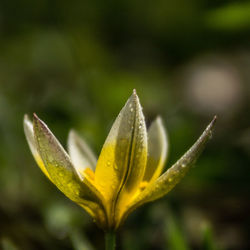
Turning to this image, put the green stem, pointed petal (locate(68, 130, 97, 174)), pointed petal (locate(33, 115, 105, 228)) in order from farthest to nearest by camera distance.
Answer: pointed petal (locate(68, 130, 97, 174)) → the green stem → pointed petal (locate(33, 115, 105, 228))

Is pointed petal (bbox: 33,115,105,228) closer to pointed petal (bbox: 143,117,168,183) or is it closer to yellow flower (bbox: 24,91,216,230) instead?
yellow flower (bbox: 24,91,216,230)

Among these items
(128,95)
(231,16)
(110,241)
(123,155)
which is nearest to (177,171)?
(123,155)

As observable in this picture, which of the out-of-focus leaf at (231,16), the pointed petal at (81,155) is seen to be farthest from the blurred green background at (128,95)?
the pointed petal at (81,155)

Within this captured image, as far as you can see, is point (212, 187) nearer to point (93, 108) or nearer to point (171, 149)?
point (171, 149)

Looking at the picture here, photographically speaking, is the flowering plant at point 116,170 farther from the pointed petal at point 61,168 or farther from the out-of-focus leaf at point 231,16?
the out-of-focus leaf at point 231,16

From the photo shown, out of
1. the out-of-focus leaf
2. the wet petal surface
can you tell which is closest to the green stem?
the wet petal surface

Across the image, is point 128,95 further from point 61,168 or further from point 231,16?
point 61,168

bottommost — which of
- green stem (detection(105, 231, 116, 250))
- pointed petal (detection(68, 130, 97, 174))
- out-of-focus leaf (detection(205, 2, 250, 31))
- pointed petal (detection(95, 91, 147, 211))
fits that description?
green stem (detection(105, 231, 116, 250))
